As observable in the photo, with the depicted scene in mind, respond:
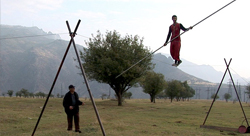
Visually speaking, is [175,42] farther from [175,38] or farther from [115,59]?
[115,59]

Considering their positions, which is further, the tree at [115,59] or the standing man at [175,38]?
the tree at [115,59]

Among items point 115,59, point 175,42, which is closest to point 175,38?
point 175,42

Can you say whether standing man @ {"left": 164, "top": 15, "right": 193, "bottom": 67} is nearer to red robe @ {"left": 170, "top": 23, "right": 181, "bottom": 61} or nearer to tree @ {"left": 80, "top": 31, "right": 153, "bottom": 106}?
red robe @ {"left": 170, "top": 23, "right": 181, "bottom": 61}

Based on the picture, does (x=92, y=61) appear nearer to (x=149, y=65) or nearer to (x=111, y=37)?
(x=111, y=37)

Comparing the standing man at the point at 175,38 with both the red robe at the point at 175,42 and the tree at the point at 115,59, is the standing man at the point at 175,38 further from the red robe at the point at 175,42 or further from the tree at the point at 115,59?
the tree at the point at 115,59

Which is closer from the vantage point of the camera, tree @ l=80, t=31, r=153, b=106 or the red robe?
the red robe

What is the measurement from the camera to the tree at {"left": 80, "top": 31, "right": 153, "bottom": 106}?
34.1 m

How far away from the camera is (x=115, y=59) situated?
34719 mm

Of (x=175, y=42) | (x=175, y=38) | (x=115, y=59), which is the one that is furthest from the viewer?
(x=115, y=59)

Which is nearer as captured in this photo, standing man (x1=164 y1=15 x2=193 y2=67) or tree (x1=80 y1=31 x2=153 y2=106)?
standing man (x1=164 y1=15 x2=193 y2=67)

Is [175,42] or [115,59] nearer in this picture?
[175,42]

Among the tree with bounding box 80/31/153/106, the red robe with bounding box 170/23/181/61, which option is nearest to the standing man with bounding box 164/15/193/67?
the red robe with bounding box 170/23/181/61

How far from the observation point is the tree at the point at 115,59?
34125 millimetres

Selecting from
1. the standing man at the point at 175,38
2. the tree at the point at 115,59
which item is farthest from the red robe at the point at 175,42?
the tree at the point at 115,59
